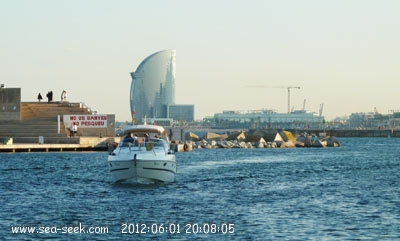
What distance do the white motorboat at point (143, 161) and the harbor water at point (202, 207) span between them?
684mm

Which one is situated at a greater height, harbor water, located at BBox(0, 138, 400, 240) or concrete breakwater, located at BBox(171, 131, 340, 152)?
concrete breakwater, located at BBox(171, 131, 340, 152)

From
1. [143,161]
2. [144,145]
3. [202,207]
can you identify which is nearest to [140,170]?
[143,161]

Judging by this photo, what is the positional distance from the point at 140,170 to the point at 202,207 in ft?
31.9

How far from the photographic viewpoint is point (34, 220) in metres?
35.5

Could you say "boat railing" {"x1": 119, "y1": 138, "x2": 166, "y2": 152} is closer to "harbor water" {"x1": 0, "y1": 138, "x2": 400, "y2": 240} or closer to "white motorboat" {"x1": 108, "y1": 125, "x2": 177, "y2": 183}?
"white motorboat" {"x1": 108, "y1": 125, "x2": 177, "y2": 183}

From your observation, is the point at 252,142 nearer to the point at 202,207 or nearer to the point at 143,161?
the point at 143,161

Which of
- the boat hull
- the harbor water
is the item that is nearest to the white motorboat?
the boat hull

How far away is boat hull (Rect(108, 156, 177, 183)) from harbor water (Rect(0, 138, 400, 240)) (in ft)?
1.99

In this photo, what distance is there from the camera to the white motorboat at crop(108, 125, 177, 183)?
49188 mm

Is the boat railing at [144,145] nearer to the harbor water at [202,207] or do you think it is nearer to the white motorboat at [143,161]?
the white motorboat at [143,161]

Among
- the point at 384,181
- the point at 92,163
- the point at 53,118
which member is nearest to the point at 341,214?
the point at 384,181

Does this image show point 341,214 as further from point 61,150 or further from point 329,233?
point 61,150

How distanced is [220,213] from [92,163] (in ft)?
128

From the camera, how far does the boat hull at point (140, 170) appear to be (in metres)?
49.1
